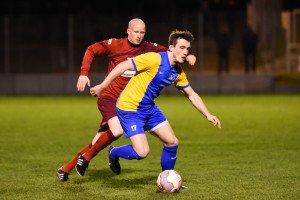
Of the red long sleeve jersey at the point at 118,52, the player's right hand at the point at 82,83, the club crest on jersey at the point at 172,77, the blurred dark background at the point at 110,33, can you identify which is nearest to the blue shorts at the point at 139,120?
the club crest on jersey at the point at 172,77

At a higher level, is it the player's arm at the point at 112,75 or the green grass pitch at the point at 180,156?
the player's arm at the point at 112,75

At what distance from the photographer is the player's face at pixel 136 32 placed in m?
8.42

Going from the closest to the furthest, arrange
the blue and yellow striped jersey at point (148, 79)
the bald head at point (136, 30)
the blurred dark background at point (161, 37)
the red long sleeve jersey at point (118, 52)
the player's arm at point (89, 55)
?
the blue and yellow striped jersey at point (148, 79) → the player's arm at point (89, 55) → the bald head at point (136, 30) → the red long sleeve jersey at point (118, 52) → the blurred dark background at point (161, 37)

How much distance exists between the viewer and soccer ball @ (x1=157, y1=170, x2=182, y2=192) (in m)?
7.47

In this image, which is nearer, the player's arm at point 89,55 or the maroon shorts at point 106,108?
the player's arm at point 89,55

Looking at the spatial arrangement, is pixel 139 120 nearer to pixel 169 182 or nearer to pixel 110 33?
pixel 169 182

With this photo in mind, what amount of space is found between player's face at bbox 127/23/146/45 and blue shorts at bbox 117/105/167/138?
1.11m

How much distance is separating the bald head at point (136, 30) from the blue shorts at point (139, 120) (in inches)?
43.7

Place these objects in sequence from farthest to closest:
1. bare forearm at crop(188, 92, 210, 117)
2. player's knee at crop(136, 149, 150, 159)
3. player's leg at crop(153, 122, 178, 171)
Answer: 1. bare forearm at crop(188, 92, 210, 117)
2. player's leg at crop(153, 122, 178, 171)
3. player's knee at crop(136, 149, 150, 159)

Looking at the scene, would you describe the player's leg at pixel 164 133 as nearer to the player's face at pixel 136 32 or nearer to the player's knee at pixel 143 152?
the player's knee at pixel 143 152

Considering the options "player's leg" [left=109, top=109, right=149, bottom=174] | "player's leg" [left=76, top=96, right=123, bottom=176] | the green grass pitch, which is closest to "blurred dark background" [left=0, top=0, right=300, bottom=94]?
the green grass pitch

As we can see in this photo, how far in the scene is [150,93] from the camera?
770 centimetres

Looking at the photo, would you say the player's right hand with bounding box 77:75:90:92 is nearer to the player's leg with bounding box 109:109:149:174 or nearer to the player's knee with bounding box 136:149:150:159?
the player's leg with bounding box 109:109:149:174

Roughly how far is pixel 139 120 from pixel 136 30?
129cm
